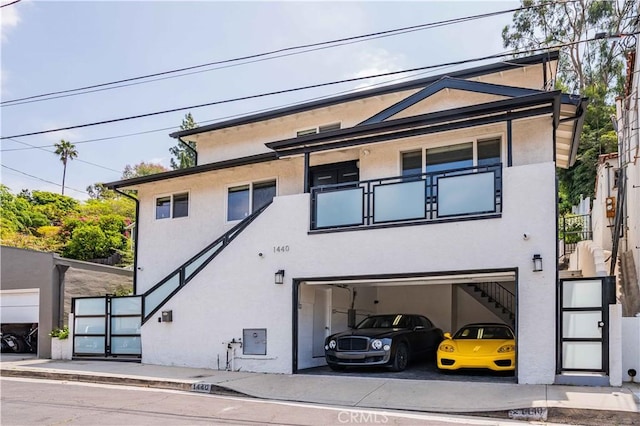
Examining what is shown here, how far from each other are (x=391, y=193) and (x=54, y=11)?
9114mm

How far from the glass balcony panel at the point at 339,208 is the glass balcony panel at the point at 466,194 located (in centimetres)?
194

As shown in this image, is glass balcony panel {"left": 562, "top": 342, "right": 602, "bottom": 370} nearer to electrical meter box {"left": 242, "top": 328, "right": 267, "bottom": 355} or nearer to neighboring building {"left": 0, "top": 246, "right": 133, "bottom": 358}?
electrical meter box {"left": 242, "top": 328, "right": 267, "bottom": 355}

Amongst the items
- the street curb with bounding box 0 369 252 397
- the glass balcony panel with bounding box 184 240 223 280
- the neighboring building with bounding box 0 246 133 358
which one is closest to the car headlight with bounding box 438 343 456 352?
the street curb with bounding box 0 369 252 397

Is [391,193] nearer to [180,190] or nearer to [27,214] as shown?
[180,190]

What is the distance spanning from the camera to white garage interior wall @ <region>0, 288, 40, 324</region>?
18.0m

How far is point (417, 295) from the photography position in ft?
57.9

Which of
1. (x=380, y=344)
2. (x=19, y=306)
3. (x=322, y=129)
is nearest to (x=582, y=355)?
(x=380, y=344)

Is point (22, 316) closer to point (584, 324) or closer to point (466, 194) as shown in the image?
point (466, 194)

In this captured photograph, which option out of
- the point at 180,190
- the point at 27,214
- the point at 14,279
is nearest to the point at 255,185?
the point at 180,190

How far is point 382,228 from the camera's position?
39.0ft

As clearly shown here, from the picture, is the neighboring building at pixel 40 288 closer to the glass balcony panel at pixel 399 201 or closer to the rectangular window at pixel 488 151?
the glass balcony panel at pixel 399 201

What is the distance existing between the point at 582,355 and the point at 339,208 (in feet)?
19.2

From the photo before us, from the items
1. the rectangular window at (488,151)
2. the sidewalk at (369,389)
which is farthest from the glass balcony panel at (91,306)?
the rectangular window at (488,151)

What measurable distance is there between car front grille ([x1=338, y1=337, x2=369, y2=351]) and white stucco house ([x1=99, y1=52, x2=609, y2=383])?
1.10 meters
